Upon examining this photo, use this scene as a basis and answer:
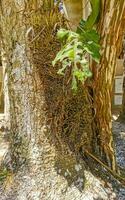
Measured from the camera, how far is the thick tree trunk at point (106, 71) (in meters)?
1.72

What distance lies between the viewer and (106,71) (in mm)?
1824

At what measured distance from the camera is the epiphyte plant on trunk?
144 cm

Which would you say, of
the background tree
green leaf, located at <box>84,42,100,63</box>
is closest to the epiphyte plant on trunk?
green leaf, located at <box>84,42,100,63</box>

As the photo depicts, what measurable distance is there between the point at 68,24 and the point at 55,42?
104 mm

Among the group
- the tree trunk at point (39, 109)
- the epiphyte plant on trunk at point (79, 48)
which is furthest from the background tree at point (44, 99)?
the epiphyte plant on trunk at point (79, 48)

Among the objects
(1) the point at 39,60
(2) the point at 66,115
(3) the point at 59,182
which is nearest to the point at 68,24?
(1) the point at 39,60

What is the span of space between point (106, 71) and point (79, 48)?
37 cm

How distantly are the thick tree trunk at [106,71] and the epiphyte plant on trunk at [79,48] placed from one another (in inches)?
2.9

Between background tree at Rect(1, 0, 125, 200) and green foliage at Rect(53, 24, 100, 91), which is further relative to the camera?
background tree at Rect(1, 0, 125, 200)

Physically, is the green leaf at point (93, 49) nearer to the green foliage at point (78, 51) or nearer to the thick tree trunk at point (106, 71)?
the green foliage at point (78, 51)

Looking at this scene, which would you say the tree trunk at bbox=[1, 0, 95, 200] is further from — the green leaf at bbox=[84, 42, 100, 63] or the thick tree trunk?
the green leaf at bbox=[84, 42, 100, 63]

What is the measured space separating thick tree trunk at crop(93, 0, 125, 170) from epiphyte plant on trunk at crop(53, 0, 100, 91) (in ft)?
0.24

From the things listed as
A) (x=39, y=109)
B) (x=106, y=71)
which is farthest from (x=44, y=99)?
(x=106, y=71)

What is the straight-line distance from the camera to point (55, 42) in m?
1.76
